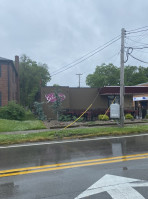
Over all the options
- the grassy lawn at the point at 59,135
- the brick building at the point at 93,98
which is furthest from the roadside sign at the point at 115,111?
the brick building at the point at 93,98

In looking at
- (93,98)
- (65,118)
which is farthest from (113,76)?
(65,118)

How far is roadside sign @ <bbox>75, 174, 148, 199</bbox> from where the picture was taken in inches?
146

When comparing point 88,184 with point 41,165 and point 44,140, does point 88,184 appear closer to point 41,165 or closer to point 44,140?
point 41,165

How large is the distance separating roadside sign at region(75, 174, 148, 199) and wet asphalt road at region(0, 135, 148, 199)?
0.10 m

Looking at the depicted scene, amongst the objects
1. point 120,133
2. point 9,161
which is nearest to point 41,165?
point 9,161

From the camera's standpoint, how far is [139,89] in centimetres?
2041

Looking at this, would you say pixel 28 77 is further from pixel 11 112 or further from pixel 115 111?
pixel 115 111

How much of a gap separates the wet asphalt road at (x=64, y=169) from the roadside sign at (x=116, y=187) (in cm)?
10

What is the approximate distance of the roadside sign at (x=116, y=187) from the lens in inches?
146

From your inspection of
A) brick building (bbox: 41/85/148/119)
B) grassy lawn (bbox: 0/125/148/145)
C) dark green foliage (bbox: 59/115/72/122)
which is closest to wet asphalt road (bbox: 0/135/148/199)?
grassy lawn (bbox: 0/125/148/145)

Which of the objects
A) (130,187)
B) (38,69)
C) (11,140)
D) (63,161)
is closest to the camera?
(130,187)

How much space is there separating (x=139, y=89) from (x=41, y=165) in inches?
672

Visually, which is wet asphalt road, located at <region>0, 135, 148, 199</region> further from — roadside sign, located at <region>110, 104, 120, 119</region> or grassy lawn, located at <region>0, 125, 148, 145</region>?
roadside sign, located at <region>110, 104, 120, 119</region>

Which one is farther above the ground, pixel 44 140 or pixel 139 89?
pixel 139 89
